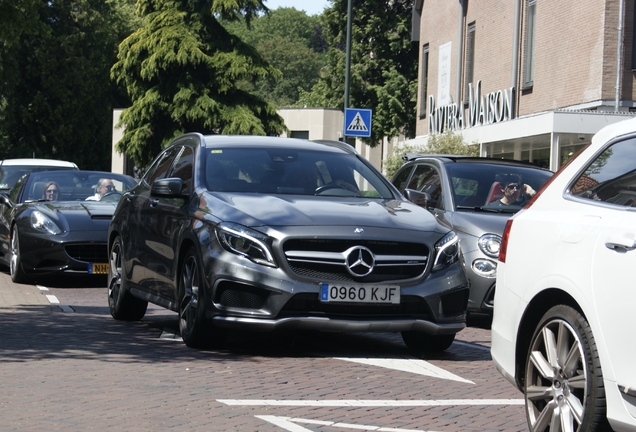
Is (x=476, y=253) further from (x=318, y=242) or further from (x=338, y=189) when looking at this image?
(x=318, y=242)

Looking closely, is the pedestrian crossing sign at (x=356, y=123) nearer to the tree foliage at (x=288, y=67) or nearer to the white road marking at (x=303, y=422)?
the white road marking at (x=303, y=422)

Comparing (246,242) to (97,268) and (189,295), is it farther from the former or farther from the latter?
(97,268)

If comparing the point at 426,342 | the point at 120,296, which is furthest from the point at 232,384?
the point at 120,296

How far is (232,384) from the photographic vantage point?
727cm

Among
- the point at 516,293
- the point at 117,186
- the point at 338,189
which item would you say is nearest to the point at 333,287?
the point at 338,189

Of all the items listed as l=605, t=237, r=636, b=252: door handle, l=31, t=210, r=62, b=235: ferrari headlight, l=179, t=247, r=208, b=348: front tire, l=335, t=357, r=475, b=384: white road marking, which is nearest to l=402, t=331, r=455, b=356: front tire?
l=335, t=357, r=475, b=384: white road marking

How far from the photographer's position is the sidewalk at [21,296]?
12255 millimetres

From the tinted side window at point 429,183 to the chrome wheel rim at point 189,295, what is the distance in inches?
150

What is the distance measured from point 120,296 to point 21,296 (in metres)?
2.98

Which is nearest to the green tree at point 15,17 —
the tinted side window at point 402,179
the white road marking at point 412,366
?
the tinted side window at point 402,179

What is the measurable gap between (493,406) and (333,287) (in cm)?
177

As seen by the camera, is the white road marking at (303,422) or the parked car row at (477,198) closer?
the white road marking at (303,422)

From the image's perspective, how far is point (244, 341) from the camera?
9.52 m

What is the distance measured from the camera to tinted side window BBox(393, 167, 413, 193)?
13.5 m
